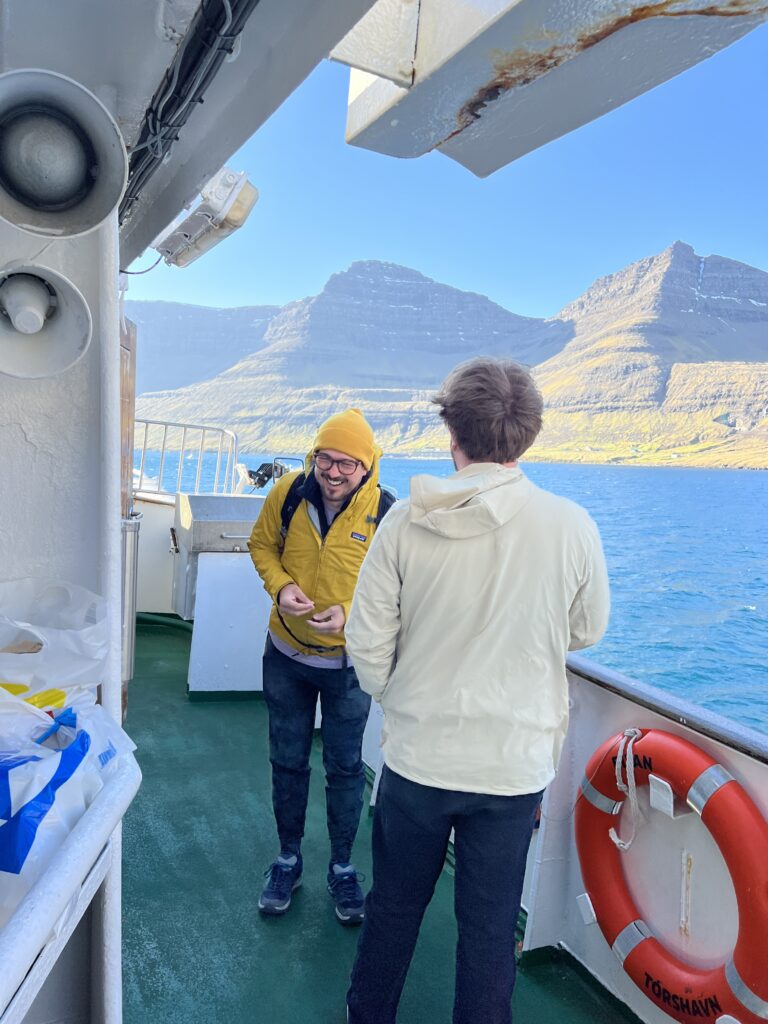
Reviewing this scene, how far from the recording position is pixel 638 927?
5.70 feet

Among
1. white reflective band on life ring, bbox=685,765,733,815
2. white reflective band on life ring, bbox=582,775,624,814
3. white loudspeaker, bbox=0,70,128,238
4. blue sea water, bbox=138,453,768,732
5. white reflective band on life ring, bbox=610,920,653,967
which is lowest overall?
blue sea water, bbox=138,453,768,732

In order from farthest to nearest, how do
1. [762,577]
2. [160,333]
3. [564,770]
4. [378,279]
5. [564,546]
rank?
[378,279]
[160,333]
[762,577]
[564,770]
[564,546]

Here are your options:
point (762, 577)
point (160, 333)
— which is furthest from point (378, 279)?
point (762, 577)

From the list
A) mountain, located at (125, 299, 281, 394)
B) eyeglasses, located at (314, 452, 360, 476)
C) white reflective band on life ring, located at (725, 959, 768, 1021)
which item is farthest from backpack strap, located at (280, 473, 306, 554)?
mountain, located at (125, 299, 281, 394)

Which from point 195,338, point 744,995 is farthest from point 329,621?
point 195,338

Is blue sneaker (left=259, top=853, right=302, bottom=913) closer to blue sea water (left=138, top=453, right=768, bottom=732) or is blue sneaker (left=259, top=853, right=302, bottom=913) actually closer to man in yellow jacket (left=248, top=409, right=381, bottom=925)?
man in yellow jacket (left=248, top=409, right=381, bottom=925)

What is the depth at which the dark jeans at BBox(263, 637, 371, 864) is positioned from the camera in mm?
2043

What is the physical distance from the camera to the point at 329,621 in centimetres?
191

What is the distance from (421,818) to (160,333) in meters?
105

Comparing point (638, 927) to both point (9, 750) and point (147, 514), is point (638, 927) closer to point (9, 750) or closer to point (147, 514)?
point (9, 750)

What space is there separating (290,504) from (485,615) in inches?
→ 35.0

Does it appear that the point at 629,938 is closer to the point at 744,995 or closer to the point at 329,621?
the point at 744,995

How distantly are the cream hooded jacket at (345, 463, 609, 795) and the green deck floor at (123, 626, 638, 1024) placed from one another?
2.92 ft

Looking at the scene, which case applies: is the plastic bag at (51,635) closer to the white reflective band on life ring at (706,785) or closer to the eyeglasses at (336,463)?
the eyeglasses at (336,463)
